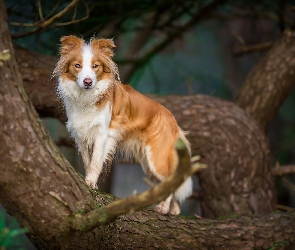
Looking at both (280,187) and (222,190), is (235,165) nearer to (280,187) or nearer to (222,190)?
(222,190)

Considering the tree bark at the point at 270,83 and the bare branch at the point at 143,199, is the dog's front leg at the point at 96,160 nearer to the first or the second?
the bare branch at the point at 143,199

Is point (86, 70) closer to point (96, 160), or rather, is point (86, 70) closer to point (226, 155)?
point (96, 160)

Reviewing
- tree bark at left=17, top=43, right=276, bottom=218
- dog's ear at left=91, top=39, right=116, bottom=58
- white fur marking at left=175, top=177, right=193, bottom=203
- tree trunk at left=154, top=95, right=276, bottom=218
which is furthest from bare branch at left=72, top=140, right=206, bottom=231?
tree trunk at left=154, top=95, right=276, bottom=218

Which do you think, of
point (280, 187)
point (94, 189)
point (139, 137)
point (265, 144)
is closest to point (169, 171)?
point (139, 137)

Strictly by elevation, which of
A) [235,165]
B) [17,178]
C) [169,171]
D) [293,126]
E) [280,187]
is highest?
[17,178]

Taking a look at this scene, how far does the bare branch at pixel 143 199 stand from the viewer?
2135 millimetres

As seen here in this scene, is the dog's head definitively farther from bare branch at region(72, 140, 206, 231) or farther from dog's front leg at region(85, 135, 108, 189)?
bare branch at region(72, 140, 206, 231)

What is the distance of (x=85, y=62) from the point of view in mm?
3109

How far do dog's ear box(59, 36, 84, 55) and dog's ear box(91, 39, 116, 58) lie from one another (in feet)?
0.26

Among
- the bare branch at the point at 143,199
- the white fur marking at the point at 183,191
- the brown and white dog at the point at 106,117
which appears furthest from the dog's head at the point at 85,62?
the white fur marking at the point at 183,191

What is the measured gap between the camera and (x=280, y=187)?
7.38 m

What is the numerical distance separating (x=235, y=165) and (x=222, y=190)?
0.78ft

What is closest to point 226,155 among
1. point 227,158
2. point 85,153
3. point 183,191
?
point 227,158

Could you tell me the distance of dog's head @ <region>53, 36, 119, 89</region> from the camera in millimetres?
3080
